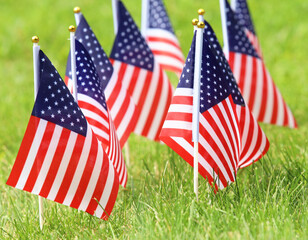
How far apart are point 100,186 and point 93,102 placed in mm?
682

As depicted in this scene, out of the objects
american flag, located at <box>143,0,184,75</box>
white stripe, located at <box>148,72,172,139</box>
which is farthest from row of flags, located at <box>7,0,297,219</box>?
american flag, located at <box>143,0,184,75</box>

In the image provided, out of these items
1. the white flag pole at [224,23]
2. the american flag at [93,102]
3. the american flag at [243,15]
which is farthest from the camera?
the american flag at [243,15]

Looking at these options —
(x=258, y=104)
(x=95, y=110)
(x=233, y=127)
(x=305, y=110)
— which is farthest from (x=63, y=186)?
Result: (x=305, y=110)

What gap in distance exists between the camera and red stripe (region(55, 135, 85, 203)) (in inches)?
→ 152

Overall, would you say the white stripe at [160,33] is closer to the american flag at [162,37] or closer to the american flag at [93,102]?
the american flag at [162,37]

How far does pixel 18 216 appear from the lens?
4.26 metres

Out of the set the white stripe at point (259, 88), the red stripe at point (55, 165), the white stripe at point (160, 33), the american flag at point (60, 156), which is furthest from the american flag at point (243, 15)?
the red stripe at point (55, 165)

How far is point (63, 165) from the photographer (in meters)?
3.86

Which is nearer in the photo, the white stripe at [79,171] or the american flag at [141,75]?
the white stripe at [79,171]

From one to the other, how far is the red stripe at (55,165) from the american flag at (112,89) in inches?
44.2

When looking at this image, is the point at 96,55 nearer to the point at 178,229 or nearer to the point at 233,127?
the point at 233,127

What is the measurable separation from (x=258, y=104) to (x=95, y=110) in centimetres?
191

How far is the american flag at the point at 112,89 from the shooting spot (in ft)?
15.4

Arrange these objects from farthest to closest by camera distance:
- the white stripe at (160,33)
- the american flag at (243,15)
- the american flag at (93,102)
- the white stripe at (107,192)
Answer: the white stripe at (160,33) → the american flag at (243,15) → the american flag at (93,102) → the white stripe at (107,192)
